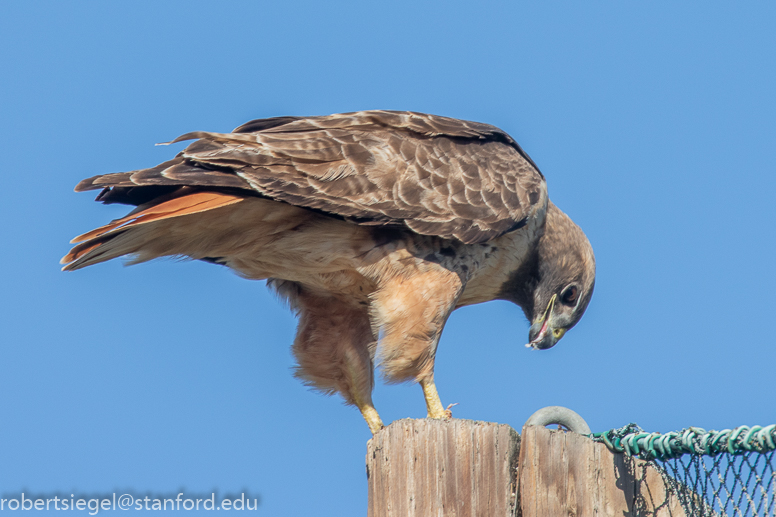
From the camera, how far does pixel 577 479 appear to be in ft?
11.8

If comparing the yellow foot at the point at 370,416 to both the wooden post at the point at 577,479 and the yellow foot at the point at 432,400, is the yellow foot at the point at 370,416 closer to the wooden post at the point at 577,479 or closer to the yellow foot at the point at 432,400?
the yellow foot at the point at 432,400

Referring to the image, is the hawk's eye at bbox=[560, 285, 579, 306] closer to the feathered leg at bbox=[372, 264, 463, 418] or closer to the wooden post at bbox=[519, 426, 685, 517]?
the feathered leg at bbox=[372, 264, 463, 418]

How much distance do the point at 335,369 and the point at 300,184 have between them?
1525mm

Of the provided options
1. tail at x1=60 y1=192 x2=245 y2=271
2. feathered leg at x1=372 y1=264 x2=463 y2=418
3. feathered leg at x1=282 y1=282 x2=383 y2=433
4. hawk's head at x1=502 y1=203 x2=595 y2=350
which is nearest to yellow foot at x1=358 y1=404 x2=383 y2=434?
feathered leg at x1=282 y1=282 x2=383 y2=433

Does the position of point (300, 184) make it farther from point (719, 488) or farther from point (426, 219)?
point (719, 488)

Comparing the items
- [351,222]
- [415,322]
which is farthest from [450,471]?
[351,222]

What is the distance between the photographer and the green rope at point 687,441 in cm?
279

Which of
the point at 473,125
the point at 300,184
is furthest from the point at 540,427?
the point at 473,125

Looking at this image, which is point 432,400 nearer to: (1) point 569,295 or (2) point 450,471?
(2) point 450,471

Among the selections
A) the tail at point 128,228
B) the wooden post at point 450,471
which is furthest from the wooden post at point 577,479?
the tail at point 128,228

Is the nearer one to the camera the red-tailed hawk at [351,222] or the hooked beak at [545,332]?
the red-tailed hawk at [351,222]

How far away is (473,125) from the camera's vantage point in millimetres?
6008

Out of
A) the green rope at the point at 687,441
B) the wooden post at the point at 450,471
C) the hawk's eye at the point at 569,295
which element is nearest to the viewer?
the green rope at the point at 687,441

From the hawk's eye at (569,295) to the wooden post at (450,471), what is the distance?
2.99 m
